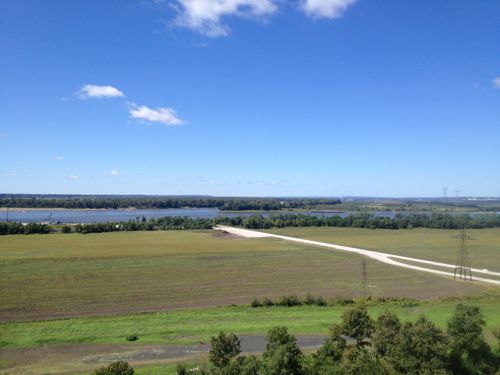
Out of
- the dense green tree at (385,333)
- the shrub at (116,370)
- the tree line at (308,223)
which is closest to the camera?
the shrub at (116,370)

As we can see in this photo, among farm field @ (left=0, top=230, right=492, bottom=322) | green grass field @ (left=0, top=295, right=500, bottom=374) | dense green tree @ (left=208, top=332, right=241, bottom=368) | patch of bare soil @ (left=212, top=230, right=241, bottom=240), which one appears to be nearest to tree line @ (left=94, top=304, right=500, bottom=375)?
dense green tree @ (left=208, top=332, right=241, bottom=368)

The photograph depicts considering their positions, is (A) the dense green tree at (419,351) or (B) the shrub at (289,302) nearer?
(A) the dense green tree at (419,351)

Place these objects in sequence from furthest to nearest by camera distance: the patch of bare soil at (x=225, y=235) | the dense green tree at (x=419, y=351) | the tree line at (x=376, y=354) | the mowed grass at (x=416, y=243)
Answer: the patch of bare soil at (x=225, y=235) < the mowed grass at (x=416, y=243) < the dense green tree at (x=419, y=351) < the tree line at (x=376, y=354)

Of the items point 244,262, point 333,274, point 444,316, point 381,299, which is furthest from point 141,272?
point 444,316

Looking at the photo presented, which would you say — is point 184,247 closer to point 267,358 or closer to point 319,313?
point 319,313

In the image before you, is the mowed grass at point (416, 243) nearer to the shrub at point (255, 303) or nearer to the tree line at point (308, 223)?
the tree line at point (308, 223)

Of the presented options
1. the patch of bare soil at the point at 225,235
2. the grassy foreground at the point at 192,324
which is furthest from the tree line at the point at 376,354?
the patch of bare soil at the point at 225,235
